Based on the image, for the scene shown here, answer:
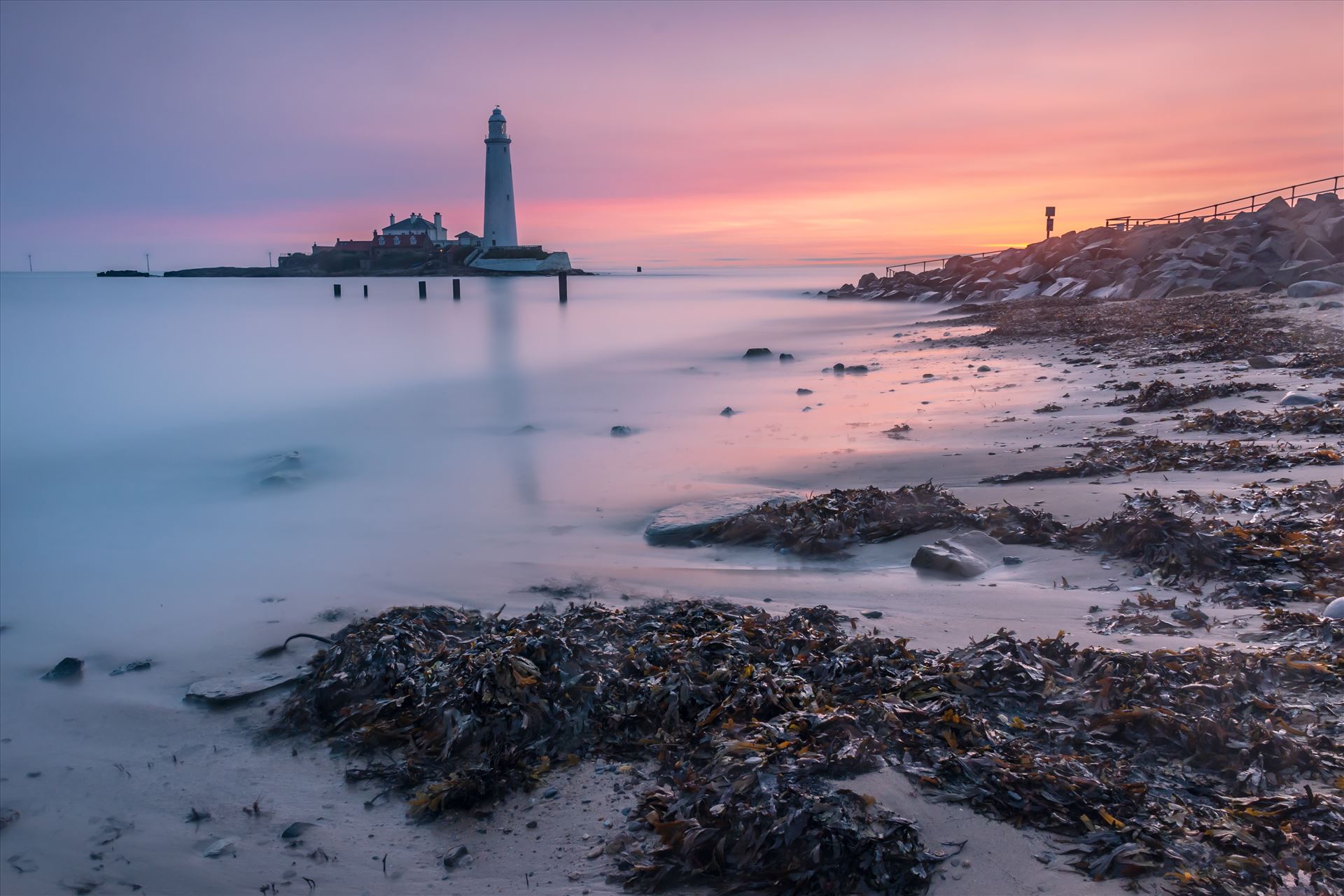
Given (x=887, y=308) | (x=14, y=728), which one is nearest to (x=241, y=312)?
(x=887, y=308)

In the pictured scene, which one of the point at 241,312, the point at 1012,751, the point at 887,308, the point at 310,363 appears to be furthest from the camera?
the point at 241,312

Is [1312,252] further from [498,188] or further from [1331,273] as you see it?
[498,188]

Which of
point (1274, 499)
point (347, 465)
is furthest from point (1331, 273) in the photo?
point (347, 465)

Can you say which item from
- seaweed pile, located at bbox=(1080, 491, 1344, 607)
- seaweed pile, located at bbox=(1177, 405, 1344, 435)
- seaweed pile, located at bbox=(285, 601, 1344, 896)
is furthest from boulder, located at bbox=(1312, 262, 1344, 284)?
seaweed pile, located at bbox=(285, 601, 1344, 896)

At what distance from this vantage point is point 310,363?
23.6m

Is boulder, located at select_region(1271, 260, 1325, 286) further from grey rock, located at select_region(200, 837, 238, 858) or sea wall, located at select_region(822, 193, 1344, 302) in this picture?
grey rock, located at select_region(200, 837, 238, 858)

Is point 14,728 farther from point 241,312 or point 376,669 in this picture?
point 241,312

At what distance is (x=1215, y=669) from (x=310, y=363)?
78.6 feet

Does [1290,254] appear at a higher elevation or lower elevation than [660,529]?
higher

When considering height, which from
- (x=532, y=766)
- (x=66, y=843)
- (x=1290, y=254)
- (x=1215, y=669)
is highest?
(x=1290, y=254)

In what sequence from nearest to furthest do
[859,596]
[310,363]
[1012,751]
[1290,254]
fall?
[1012,751]
[859,596]
[1290,254]
[310,363]

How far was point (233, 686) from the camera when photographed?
167 inches

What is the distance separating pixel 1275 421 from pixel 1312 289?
38.6ft

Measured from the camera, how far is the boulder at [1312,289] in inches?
625
